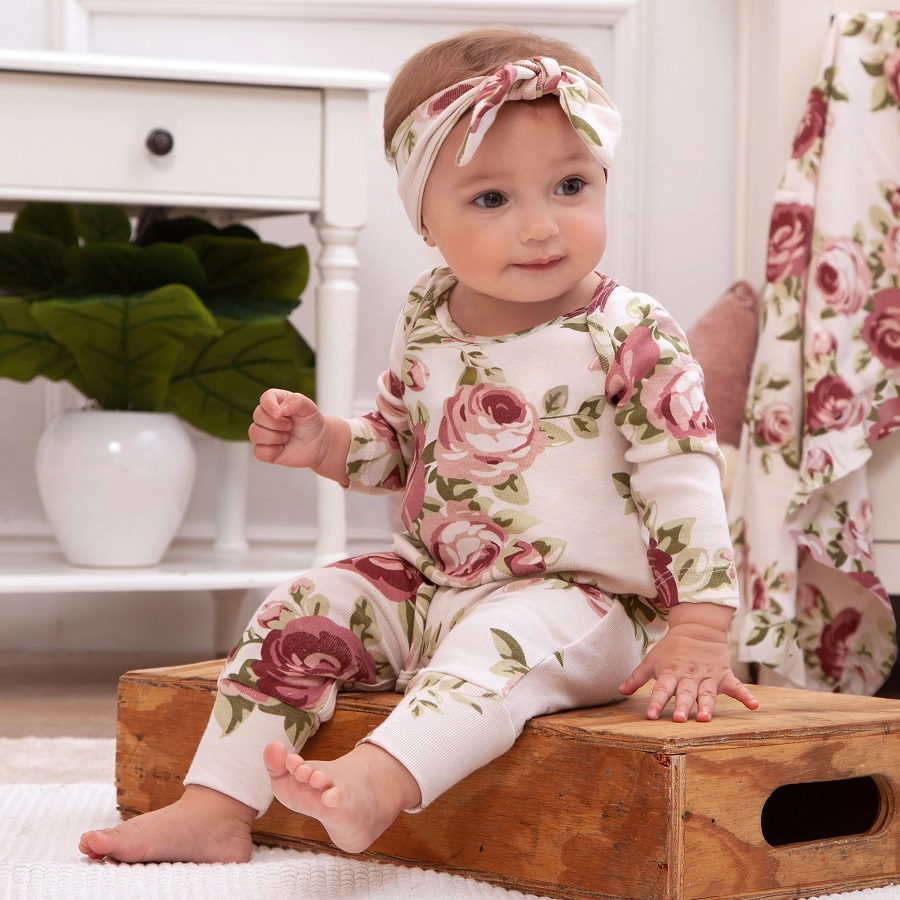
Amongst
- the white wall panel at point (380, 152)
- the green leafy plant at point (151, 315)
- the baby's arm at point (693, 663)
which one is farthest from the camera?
the white wall panel at point (380, 152)

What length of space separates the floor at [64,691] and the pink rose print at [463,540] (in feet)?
1.84

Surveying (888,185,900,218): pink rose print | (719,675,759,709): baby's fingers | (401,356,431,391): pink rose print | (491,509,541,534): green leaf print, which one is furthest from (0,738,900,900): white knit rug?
(888,185,900,218): pink rose print

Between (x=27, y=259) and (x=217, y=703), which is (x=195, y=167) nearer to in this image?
(x=27, y=259)

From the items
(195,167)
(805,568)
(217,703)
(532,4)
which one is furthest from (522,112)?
(532,4)

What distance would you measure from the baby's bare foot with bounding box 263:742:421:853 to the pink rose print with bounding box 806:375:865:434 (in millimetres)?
782

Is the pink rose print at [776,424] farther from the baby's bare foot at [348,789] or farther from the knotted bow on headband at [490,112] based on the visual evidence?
the baby's bare foot at [348,789]

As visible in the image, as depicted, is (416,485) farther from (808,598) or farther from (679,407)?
(808,598)

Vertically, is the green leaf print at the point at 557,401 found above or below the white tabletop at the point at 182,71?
below

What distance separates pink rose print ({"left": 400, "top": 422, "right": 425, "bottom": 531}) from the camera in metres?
0.84

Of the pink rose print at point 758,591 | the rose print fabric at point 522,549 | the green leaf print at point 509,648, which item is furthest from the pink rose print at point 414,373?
the pink rose print at point 758,591

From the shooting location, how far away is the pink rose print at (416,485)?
2.77 feet

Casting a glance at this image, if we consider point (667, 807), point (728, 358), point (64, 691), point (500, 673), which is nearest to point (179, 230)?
point (64, 691)

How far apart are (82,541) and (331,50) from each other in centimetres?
79

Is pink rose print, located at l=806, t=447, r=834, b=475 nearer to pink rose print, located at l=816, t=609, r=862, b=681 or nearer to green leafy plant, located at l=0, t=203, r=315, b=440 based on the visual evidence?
pink rose print, located at l=816, t=609, r=862, b=681
